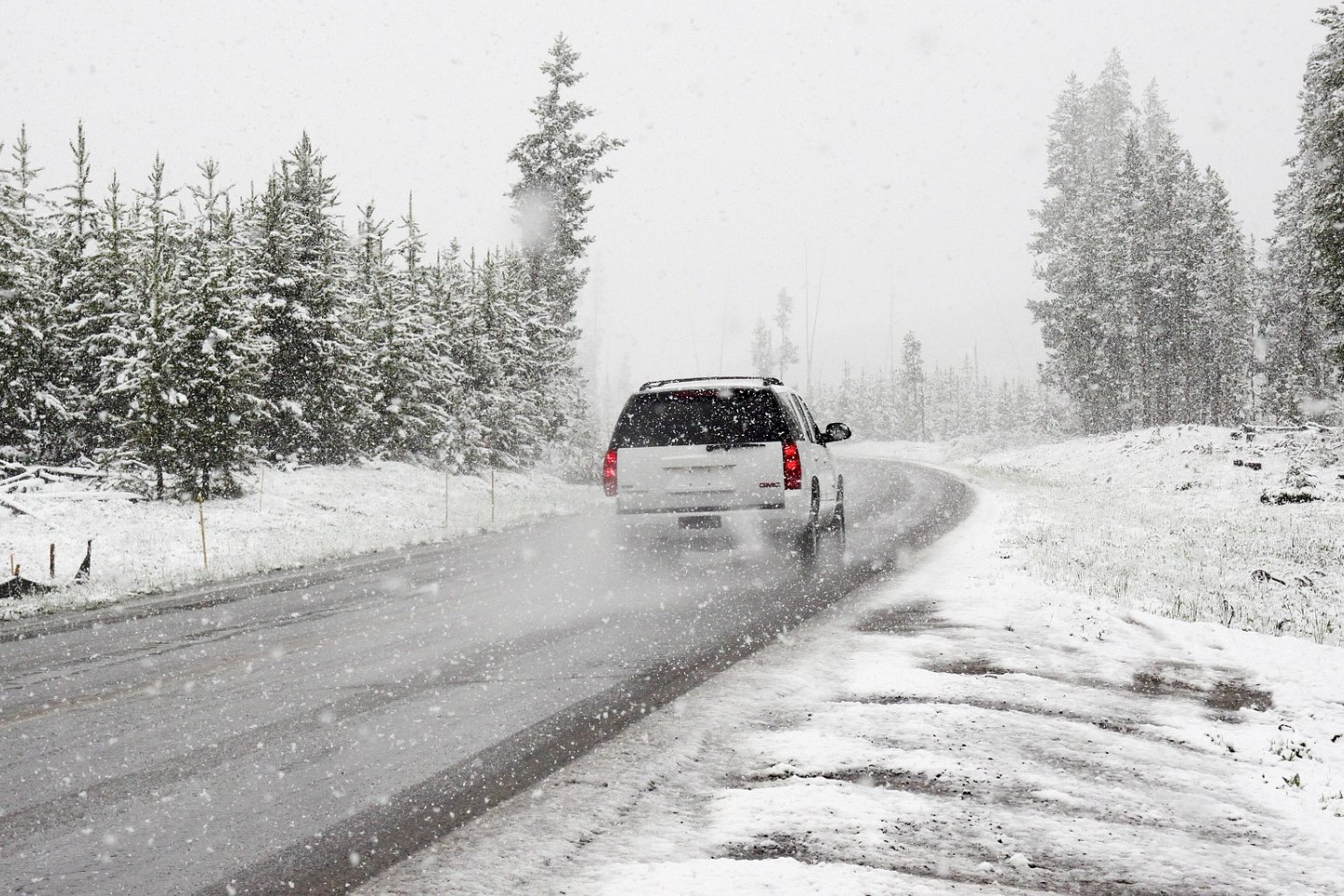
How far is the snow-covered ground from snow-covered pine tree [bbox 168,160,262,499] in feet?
49.2

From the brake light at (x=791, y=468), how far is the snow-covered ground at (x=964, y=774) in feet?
8.30

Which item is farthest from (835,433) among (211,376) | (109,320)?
(109,320)

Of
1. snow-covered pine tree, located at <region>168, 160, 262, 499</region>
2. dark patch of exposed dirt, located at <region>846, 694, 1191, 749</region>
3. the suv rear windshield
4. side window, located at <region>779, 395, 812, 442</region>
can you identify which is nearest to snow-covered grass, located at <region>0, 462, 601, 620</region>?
snow-covered pine tree, located at <region>168, 160, 262, 499</region>

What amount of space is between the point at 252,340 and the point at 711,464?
13341 mm

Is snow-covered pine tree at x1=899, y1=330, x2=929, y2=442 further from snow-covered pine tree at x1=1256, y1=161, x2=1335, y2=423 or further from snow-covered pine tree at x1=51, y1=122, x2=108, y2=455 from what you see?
snow-covered pine tree at x1=51, y1=122, x2=108, y2=455

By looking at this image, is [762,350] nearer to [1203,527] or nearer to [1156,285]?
[1156,285]

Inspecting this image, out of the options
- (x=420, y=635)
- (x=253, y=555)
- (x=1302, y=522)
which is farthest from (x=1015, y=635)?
(x=1302, y=522)

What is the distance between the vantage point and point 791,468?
1041 cm

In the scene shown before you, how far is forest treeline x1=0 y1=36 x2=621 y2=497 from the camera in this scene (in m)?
18.5

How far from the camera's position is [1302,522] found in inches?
644

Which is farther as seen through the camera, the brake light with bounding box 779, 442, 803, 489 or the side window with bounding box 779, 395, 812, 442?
the side window with bounding box 779, 395, 812, 442

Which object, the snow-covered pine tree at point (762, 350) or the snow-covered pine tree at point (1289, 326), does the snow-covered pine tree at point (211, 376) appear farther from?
the snow-covered pine tree at point (762, 350)

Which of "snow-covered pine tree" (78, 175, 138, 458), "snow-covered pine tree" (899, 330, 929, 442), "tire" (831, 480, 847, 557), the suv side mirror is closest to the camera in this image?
the suv side mirror

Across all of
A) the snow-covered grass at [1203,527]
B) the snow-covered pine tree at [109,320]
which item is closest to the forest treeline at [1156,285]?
the snow-covered grass at [1203,527]
